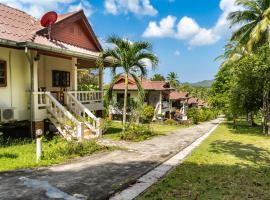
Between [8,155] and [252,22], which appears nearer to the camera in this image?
[8,155]

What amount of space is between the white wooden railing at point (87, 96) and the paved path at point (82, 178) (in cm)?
669

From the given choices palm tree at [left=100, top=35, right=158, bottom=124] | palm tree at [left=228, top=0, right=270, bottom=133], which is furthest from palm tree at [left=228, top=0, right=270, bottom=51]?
palm tree at [left=100, top=35, right=158, bottom=124]

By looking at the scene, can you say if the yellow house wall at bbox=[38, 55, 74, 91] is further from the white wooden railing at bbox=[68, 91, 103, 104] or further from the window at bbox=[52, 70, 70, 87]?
the white wooden railing at bbox=[68, 91, 103, 104]

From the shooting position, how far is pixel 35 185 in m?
7.02

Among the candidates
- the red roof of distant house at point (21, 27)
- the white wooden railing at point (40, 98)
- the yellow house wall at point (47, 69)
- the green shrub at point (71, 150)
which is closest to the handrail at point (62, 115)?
the white wooden railing at point (40, 98)

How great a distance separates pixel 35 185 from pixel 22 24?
11.1 metres

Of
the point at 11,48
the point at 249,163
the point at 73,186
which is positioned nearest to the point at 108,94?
the point at 11,48

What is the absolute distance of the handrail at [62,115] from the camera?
Answer: 43.3 feet

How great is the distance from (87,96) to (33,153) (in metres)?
7.80

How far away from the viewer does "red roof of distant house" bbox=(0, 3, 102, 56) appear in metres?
13.5

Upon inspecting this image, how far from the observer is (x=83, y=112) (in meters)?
15.9

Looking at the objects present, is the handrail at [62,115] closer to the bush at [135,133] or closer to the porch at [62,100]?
the porch at [62,100]

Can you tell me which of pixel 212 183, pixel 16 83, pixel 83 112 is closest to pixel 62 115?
pixel 83 112

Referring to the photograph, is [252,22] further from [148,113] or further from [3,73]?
[3,73]
